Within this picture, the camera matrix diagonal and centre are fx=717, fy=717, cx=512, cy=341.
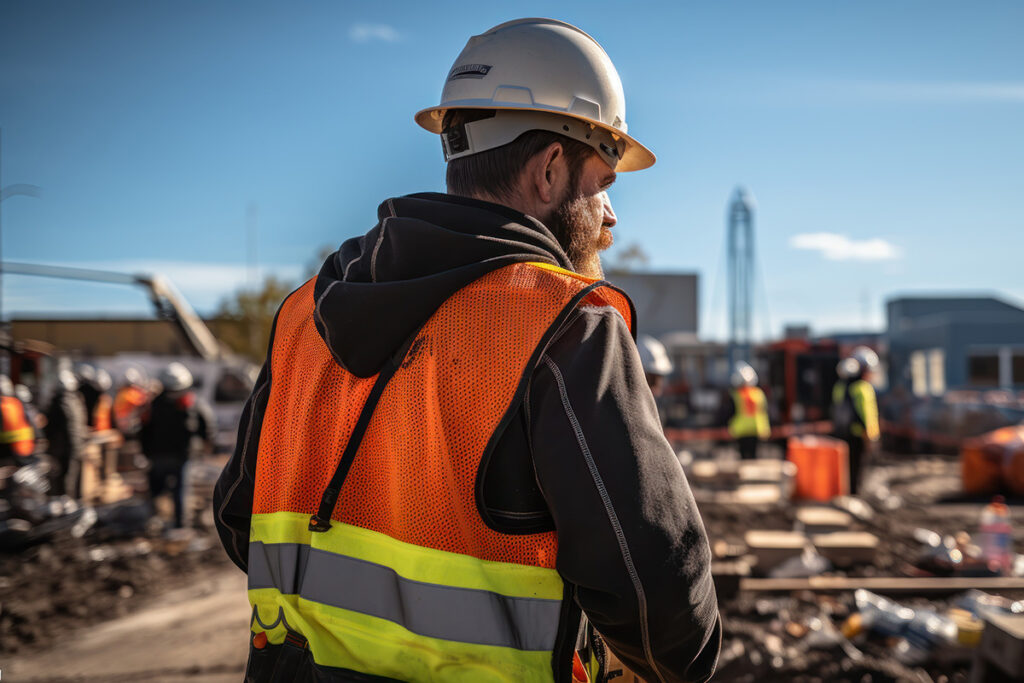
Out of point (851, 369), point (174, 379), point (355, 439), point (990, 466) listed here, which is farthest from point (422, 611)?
Answer: point (990, 466)

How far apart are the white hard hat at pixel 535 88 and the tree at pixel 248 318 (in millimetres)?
40141

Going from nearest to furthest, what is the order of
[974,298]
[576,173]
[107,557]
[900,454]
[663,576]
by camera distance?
[663,576]
[576,173]
[107,557]
[900,454]
[974,298]

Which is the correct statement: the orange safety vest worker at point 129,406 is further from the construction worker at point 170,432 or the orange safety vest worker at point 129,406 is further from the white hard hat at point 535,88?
the white hard hat at point 535,88

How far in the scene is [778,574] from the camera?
6.33 m

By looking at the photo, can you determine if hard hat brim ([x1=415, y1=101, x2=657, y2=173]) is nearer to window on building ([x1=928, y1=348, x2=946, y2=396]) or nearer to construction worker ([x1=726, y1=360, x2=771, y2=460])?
construction worker ([x1=726, y1=360, x2=771, y2=460])

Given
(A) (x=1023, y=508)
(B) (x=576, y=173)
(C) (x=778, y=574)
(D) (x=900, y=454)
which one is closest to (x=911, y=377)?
(D) (x=900, y=454)

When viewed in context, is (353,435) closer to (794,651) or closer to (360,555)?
(360,555)

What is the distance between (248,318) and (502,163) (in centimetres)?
4302

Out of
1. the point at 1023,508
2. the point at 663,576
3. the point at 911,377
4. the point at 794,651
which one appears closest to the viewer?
the point at 663,576

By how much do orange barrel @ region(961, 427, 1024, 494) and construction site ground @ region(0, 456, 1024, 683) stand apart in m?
2.66

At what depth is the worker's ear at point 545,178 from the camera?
1452 mm

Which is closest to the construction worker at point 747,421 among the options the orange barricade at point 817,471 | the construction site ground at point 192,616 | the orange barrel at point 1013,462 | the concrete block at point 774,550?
the orange barricade at point 817,471

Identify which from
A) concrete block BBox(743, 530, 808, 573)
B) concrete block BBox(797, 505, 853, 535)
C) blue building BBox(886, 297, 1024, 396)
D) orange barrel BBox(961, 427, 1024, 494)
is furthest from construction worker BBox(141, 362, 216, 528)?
blue building BBox(886, 297, 1024, 396)

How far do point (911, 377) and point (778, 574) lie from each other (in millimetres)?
24656
